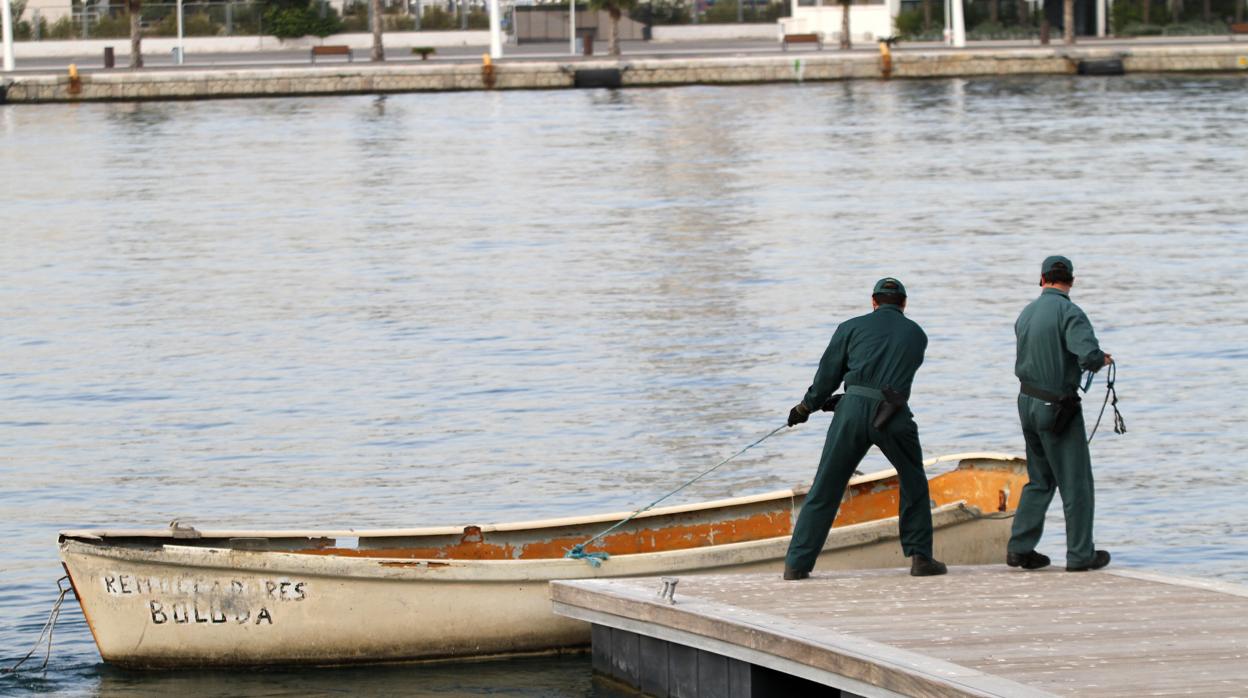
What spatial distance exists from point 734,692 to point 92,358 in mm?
16821

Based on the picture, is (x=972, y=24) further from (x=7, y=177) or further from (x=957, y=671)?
(x=957, y=671)

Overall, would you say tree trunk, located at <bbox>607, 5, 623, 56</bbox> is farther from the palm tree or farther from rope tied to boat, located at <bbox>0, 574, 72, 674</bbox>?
rope tied to boat, located at <bbox>0, 574, 72, 674</bbox>

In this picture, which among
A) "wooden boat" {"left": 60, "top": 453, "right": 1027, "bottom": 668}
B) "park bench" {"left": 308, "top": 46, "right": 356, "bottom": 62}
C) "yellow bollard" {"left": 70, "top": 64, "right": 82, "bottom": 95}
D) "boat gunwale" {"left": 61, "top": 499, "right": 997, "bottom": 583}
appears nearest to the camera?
"boat gunwale" {"left": 61, "top": 499, "right": 997, "bottom": 583}

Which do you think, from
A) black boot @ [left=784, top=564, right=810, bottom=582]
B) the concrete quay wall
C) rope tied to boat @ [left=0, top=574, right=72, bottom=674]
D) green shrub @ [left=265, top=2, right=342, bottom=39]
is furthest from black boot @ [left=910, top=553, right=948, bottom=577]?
green shrub @ [left=265, top=2, right=342, bottom=39]

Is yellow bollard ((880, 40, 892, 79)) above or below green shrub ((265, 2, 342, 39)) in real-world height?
below

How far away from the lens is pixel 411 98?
235 ft

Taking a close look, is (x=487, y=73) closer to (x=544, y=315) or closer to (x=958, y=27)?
(x=958, y=27)

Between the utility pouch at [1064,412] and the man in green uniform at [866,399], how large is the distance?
0.79 meters

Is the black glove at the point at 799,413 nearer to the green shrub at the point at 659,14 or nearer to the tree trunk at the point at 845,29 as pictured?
the tree trunk at the point at 845,29

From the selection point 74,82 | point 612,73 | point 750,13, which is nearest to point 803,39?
point 750,13

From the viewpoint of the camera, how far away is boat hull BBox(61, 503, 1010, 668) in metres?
12.4

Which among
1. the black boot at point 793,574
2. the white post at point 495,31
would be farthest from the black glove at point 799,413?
the white post at point 495,31

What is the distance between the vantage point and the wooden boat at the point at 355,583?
12414 millimetres

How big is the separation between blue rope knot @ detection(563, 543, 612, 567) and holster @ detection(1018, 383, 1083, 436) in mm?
2819
